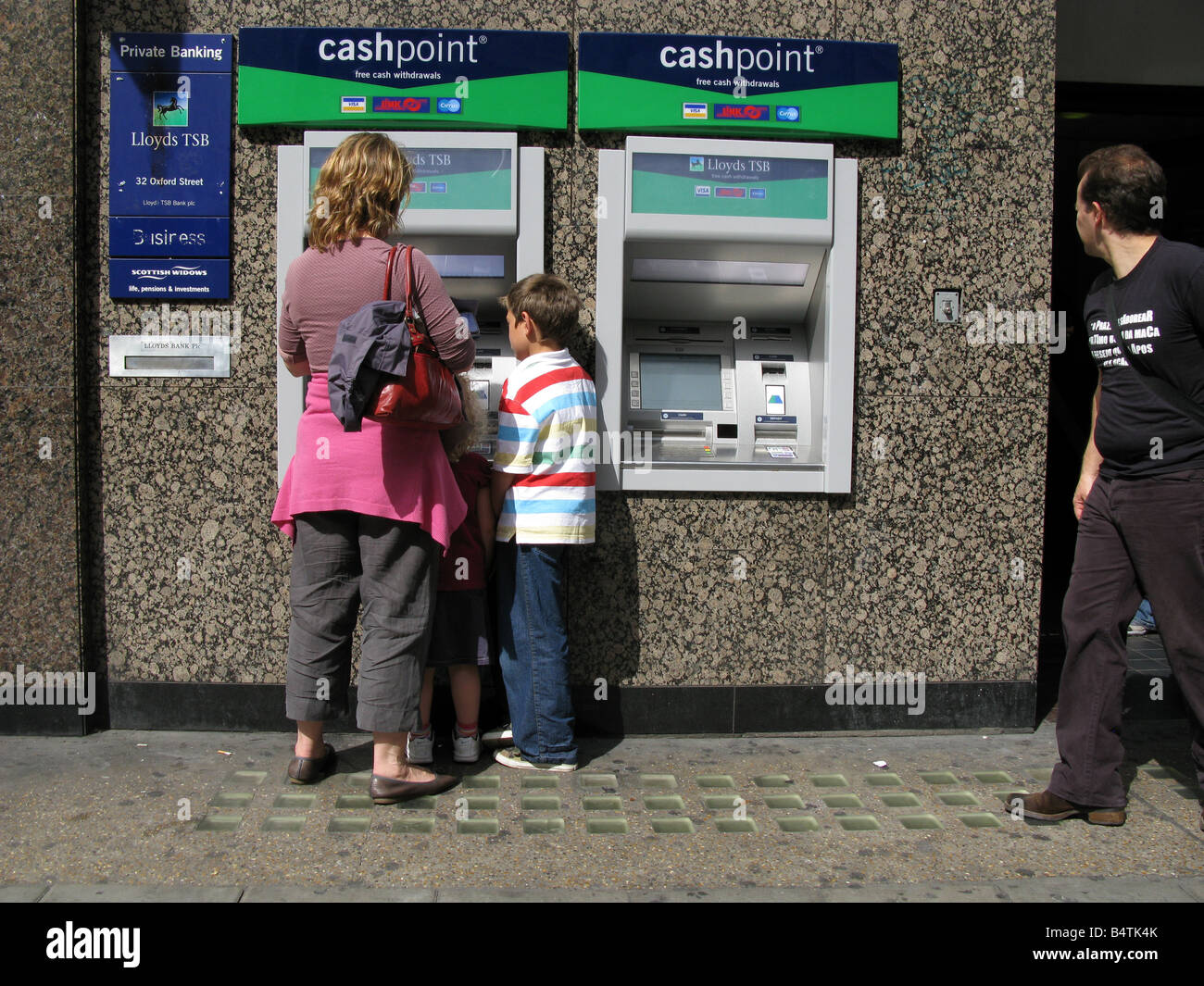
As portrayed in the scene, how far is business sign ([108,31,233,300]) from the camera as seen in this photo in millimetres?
3803

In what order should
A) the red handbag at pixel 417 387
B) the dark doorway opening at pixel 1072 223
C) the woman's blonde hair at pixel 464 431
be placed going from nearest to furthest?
the red handbag at pixel 417 387 → the woman's blonde hair at pixel 464 431 → the dark doorway opening at pixel 1072 223

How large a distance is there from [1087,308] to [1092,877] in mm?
1698

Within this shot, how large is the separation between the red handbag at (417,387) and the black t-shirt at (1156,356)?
2.01 metres

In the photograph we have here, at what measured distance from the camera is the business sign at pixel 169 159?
12.5 feet

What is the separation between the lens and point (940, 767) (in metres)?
3.77

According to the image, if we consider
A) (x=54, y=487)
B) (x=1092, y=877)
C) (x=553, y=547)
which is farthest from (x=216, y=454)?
(x=1092, y=877)

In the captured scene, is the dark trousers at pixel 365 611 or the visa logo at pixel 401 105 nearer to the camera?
the dark trousers at pixel 365 611

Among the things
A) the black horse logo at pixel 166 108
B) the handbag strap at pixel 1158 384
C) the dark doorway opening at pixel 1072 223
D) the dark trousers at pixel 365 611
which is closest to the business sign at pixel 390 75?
the black horse logo at pixel 166 108

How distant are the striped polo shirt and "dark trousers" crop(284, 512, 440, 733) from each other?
1.20 ft
